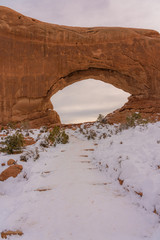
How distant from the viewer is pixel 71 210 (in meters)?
2.44

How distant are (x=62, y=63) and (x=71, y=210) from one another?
16261 mm

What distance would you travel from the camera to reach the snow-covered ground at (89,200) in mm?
2031

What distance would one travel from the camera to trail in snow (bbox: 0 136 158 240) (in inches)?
78.4

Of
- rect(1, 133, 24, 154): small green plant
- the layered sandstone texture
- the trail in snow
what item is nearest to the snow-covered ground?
the trail in snow

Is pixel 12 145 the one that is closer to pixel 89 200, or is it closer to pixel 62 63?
pixel 89 200

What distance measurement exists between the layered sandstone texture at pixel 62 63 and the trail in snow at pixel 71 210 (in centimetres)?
1291

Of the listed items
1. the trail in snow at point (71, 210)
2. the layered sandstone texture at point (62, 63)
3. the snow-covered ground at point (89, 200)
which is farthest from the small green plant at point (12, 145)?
the layered sandstone texture at point (62, 63)

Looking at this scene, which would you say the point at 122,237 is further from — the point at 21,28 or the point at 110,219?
the point at 21,28

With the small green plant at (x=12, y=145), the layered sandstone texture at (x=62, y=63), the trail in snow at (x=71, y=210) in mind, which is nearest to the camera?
the trail in snow at (x=71, y=210)

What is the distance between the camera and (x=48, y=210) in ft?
8.18

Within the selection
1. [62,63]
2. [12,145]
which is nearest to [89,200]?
[12,145]

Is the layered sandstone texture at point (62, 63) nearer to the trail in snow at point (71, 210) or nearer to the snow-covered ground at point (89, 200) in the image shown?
the snow-covered ground at point (89, 200)

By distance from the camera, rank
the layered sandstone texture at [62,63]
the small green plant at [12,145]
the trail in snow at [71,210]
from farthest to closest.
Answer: the layered sandstone texture at [62,63] < the small green plant at [12,145] < the trail in snow at [71,210]

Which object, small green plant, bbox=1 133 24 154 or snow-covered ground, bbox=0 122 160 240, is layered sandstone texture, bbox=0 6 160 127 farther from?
snow-covered ground, bbox=0 122 160 240
